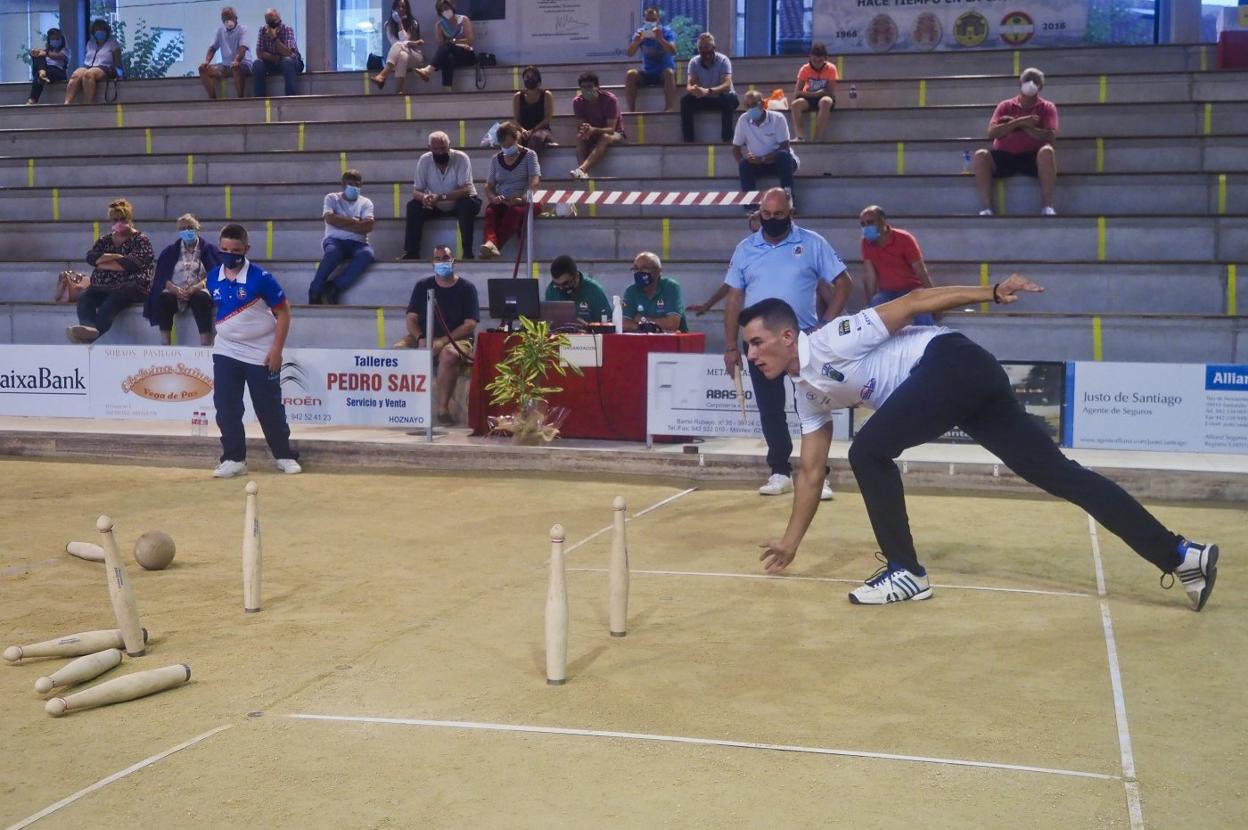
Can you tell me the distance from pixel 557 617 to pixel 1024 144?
44.0 feet

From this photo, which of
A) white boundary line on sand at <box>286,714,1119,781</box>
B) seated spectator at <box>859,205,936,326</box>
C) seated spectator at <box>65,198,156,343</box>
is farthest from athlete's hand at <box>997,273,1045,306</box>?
seated spectator at <box>65,198,156,343</box>

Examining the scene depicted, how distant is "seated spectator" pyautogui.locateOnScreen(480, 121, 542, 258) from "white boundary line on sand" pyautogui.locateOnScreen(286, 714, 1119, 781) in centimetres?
1260

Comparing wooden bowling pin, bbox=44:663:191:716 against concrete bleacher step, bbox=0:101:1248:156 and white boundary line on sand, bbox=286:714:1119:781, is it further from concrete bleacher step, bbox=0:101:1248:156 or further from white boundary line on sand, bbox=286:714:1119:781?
concrete bleacher step, bbox=0:101:1248:156

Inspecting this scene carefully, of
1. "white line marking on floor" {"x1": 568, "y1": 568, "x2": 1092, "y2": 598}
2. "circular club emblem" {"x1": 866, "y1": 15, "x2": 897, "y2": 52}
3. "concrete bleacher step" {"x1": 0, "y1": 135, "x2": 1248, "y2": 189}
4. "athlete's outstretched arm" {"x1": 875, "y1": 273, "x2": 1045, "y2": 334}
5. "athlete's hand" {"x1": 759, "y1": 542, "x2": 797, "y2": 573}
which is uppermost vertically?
"circular club emblem" {"x1": 866, "y1": 15, "x2": 897, "y2": 52}

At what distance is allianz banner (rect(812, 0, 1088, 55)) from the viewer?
21672mm

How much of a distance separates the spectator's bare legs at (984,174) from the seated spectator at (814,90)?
2.75 metres

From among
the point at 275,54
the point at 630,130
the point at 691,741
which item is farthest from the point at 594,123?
the point at 691,741

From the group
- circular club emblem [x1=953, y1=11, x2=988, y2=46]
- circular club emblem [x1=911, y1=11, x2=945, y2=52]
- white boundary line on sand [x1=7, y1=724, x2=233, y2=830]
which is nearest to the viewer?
white boundary line on sand [x1=7, y1=724, x2=233, y2=830]

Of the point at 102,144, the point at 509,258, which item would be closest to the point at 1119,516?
the point at 509,258

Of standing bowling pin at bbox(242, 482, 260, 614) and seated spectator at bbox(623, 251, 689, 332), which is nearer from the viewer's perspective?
standing bowling pin at bbox(242, 482, 260, 614)

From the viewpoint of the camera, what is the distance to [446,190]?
1802cm

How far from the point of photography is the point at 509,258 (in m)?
17.9

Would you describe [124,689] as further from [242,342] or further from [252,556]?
[242,342]

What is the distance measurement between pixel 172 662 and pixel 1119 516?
481 centimetres
